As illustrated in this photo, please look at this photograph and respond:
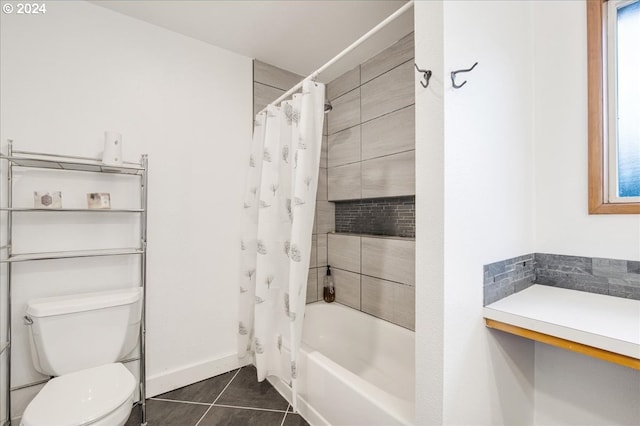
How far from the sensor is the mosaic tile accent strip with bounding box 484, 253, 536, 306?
3.71 feet

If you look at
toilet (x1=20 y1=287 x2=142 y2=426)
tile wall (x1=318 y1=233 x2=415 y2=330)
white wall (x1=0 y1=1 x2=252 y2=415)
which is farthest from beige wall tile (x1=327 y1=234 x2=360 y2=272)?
toilet (x1=20 y1=287 x2=142 y2=426)

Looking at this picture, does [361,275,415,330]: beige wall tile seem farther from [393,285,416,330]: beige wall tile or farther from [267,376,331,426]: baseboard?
[267,376,331,426]: baseboard

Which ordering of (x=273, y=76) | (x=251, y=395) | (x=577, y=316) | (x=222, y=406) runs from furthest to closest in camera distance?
(x=273, y=76)
(x=251, y=395)
(x=222, y=406)
(x=577, y=316)

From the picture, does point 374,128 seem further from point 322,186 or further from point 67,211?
point 67,211

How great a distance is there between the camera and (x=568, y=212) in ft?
4.37

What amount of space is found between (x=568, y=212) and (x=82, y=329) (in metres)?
2.51

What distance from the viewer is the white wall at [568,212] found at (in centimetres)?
116

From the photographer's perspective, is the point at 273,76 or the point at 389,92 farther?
the point at 273,76

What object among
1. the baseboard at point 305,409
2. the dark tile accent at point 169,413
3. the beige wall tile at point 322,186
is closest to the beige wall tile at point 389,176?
the beige wall tile at point 322,186

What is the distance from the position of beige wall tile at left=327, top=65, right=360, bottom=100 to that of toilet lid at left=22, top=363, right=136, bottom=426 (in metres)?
2.49

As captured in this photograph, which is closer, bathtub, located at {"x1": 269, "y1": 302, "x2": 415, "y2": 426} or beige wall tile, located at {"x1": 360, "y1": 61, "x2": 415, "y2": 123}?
bathtub, located at {"x1": 269, "y1": 302, "x2": 415, "y2": 426}

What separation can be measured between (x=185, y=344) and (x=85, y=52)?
1959 mm

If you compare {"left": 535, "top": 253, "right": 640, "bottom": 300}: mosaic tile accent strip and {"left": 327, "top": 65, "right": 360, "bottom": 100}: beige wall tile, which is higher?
{"left": 327, "top": 65, "right": 360, "bottom": 100}: beige wall tile

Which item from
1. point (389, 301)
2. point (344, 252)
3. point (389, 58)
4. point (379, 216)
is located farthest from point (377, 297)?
point (389, 58)
